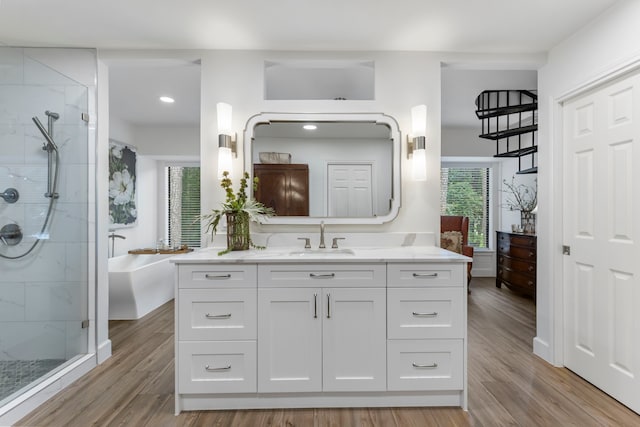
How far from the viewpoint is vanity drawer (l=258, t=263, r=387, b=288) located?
1846 millimetres

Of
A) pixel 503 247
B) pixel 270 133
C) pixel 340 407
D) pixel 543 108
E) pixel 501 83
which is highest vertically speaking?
pixel 501 83

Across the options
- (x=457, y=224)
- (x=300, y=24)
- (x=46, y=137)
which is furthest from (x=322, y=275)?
(x=457, y=224)

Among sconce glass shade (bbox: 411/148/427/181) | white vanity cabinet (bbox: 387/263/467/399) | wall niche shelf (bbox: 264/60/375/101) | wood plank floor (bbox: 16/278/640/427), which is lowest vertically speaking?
wood plank floor (bbox: 16/278/640/427)

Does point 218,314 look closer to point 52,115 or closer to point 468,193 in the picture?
point 52,115

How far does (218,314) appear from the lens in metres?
1.83

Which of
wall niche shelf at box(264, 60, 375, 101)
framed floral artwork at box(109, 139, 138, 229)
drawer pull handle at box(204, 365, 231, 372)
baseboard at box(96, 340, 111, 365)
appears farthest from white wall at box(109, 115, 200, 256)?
drawer pull handle at box(204, 365, 231, 372)

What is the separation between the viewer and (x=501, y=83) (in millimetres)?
3367

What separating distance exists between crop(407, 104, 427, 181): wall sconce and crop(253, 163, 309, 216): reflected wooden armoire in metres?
0.83

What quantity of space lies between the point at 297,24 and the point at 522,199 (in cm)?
457

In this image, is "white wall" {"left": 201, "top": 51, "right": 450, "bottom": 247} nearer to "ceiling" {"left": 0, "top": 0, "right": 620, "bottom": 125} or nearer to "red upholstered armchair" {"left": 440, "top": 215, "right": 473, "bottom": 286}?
"ceiling" {"left": 0, "top": 0, "right": 620, "bottom": 125}

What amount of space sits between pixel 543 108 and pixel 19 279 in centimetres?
405

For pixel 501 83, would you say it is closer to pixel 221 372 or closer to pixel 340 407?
pixel 340 407

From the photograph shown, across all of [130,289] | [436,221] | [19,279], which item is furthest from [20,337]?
[436,221]

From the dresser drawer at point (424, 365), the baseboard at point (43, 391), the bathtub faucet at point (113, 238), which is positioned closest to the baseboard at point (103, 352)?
the baseboard at point (43, 391)
